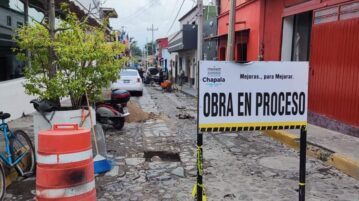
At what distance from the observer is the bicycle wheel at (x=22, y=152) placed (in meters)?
5.65

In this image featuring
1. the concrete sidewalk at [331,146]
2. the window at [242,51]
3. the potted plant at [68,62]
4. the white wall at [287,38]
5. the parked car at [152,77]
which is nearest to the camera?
the potted plant at [68,62]

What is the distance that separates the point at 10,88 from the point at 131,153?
4.48 metres

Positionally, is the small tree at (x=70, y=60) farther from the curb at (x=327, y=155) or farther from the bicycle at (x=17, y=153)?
the curb at (x=327, y=155)

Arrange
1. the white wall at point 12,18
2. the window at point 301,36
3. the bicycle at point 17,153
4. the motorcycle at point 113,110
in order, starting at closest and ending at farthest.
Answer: the bicycle at point 17,153
the motorcycle at point 113,110
the white wall at point 12,18
the window at point 301,36

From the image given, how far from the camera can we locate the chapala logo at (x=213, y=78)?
3.76 meters

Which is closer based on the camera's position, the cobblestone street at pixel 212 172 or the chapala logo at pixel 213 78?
the chapala logo at pixel 213 78

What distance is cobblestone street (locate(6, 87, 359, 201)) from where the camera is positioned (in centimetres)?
540

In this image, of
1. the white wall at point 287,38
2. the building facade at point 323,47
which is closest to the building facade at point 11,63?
the building facade at point 323,47

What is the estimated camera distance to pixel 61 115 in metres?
6.03

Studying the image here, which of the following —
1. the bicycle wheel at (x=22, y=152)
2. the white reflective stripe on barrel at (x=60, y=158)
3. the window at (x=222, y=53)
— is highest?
the window at (x=222, y=53)

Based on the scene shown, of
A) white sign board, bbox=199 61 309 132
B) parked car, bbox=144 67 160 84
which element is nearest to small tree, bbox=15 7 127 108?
white sign board, bbox=199 61 309 132

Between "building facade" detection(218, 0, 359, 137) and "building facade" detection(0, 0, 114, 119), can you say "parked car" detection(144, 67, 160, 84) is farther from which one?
"building facade" detection(0, 0, 114, 119)

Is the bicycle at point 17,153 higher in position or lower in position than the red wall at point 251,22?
lower

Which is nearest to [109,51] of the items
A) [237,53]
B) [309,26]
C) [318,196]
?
[318,196]
